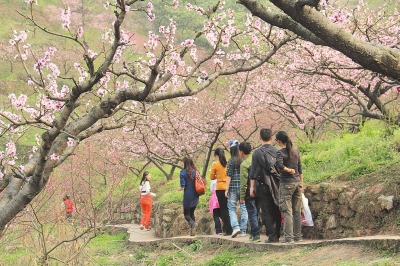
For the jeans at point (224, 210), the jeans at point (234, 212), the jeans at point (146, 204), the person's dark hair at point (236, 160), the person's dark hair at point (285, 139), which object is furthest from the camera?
the jeans at point (146, 204)

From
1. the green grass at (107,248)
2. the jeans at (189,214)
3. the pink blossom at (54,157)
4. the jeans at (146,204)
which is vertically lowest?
the green grass at (107,248)

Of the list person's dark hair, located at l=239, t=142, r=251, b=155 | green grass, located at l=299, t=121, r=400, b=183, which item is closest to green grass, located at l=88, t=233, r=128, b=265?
person's dark hair, located at l=239, t=142, r=251, b=155

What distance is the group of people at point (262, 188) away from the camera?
7.28m

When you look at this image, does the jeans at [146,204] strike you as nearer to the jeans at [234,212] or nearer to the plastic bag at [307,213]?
the jeans at [234,212]

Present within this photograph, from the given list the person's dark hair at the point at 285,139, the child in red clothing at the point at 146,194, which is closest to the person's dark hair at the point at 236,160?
the person's dark hair at the point at 285,139

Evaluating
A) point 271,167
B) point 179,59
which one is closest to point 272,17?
point 179,59

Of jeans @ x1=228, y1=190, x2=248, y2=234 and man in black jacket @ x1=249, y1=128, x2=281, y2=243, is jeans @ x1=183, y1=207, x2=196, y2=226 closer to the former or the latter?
jeans @ x1=228, y1=190, x2=248, y2=234

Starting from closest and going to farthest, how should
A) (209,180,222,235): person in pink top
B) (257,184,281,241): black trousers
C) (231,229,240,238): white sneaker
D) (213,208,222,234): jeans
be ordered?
(257,184,281,241): black trousers
(231,229,240,238): white sneaker
(209,180,222,235): person in pink top
(213,208,222,234): jeans

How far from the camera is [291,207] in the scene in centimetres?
738

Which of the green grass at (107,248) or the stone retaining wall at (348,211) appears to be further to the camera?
the green grass at (107,248)

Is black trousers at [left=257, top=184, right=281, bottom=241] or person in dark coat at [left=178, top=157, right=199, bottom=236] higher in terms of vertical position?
person in dark coat at [left=178, top=157, right=199, bottom=236]

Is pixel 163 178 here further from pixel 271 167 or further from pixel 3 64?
pixel 3 64

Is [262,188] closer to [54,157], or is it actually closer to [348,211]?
[348,211]

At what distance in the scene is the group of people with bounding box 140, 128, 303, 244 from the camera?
7.28 m
